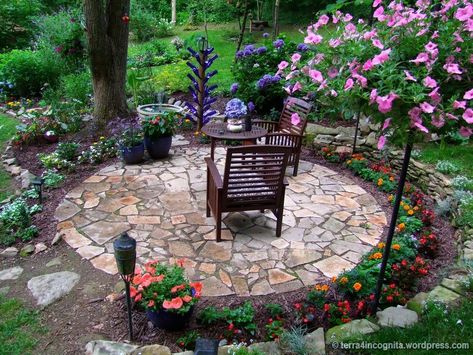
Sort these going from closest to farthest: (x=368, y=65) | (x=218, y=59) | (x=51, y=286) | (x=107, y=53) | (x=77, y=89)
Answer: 1. (x=368, y=65)
2. (x=51, y=286)
3. (x=107, y=53)
4. (x=77, y=89)
5. (x=218, y=59)

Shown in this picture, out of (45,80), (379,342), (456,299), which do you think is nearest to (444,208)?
(456,299)

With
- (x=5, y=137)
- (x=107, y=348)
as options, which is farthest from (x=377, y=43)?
(x=5, y=137)

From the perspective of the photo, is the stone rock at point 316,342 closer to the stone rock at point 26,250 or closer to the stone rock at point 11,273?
the stone rock at point 11,273

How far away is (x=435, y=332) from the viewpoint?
2.45 meters

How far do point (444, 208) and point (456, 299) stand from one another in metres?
1.55

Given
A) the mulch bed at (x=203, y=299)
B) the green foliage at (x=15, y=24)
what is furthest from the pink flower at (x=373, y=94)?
the green foliage at (x=15, y=24)

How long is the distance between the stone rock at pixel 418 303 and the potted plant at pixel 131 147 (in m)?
3.65

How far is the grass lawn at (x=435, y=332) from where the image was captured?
2.37m

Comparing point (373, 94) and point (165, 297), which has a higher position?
point (373, 94)

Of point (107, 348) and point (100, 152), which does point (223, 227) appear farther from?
point (100, 152)

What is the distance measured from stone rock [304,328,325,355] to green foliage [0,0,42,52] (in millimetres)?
11765

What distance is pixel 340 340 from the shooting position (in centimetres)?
245

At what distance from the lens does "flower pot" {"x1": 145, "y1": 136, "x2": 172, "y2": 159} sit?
536 centimetres

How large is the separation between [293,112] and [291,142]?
0.50 m
